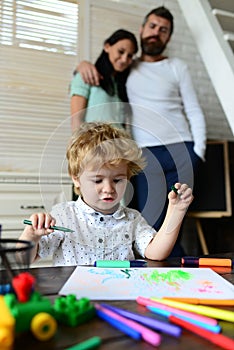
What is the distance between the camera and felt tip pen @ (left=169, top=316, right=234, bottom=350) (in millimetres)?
383

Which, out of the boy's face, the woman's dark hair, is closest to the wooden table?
the boy's face

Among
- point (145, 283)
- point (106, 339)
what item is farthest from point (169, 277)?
point (106, 339)

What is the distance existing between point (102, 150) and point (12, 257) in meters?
0.41

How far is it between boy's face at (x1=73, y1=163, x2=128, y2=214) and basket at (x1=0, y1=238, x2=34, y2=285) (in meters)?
0.37

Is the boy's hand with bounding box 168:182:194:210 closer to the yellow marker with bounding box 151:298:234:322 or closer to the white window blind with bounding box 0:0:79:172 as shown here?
the yellow marker with bounding box 151:298:234:322

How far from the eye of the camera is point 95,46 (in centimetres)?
223

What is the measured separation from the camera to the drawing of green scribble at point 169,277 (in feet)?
2.04

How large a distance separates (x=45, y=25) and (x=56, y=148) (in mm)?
1453

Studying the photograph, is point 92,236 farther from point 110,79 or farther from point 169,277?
point 110,79

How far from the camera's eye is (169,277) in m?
0.66

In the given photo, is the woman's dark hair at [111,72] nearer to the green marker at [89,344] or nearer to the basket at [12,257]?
the basket at [12,257]

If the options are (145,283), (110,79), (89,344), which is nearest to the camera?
(89,344)

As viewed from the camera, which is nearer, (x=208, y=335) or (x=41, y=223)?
(x=208, y=335)

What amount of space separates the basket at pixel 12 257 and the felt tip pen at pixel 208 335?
0.59ft
